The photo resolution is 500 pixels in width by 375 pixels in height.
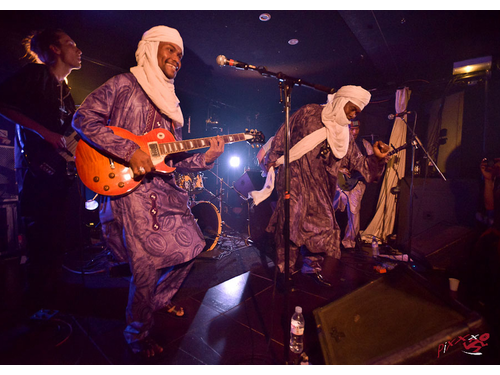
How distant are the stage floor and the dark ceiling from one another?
483cm

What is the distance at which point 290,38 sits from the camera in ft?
17.2

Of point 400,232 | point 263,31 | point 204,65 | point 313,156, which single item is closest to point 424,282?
point 313,156

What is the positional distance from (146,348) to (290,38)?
6171 mm

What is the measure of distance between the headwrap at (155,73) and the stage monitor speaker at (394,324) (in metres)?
2.31

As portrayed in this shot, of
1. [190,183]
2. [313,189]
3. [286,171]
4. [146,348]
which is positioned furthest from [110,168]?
[190,183]

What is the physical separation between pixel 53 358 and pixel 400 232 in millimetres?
6274

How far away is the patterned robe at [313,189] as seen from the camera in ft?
9.98

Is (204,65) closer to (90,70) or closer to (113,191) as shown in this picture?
(90,70)

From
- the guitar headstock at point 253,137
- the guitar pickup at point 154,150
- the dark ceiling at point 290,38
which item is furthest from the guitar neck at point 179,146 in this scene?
the dark ceiling at point 290,38

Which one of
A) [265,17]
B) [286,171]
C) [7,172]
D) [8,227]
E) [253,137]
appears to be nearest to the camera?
[286,171]

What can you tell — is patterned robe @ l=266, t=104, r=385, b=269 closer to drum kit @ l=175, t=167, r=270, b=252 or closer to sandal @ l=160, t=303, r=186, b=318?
sandal @ l=160, t=303, r=186, b=318

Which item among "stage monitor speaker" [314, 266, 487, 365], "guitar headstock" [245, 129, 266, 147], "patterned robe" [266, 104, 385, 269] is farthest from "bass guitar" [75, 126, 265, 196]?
"stage monitor speaker" [314, 266, 487, 365]

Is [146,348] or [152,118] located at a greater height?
[152,118]

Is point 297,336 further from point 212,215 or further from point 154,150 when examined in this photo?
point 212,215
